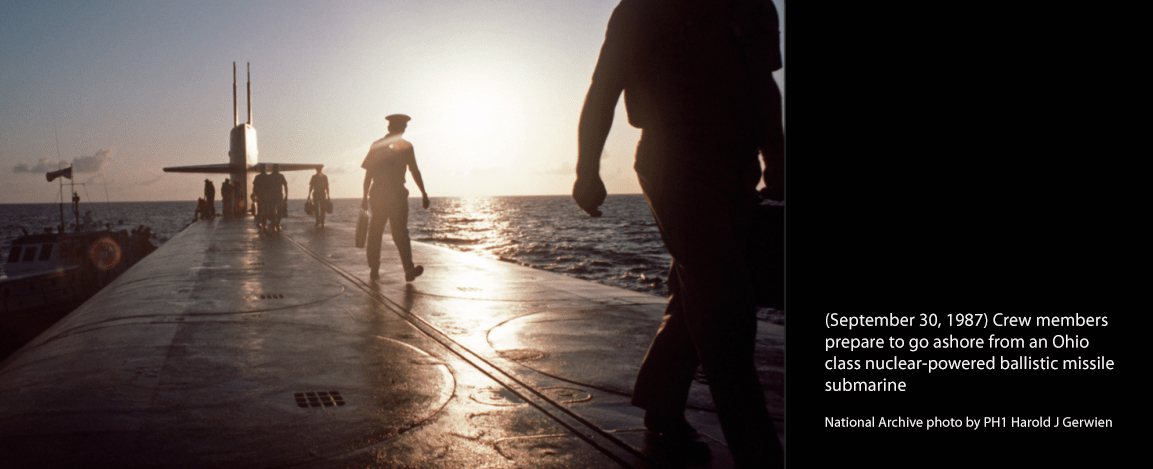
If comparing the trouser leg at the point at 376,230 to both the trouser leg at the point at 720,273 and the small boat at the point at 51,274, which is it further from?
the small boat at the point at 51,274

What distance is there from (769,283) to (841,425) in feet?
1.56

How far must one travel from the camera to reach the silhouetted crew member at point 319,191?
2008 centimetres

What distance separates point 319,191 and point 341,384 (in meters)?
18.6

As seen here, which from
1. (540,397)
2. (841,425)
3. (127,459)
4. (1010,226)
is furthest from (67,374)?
(1010,226)

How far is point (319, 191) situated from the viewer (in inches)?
798

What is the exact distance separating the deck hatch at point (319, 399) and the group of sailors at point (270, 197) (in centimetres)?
1518

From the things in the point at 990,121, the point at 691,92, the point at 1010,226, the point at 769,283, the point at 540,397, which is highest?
the point at 691,92

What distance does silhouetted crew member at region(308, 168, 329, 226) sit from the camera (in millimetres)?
20077

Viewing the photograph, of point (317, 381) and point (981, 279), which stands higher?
point (981, 279)

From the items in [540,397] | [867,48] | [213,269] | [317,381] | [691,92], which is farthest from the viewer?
[213,269]

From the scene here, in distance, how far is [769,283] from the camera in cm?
204

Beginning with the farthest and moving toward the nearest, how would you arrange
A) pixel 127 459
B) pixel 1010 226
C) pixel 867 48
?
pixel 127 459 < pixel 867 48 < pixel 1010 226

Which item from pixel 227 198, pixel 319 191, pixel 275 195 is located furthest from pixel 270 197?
pixel 227 198

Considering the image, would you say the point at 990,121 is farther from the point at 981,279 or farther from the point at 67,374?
Result: the point at 67,374
